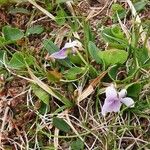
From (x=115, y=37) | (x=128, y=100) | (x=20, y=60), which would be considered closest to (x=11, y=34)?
(x=20, y=60)

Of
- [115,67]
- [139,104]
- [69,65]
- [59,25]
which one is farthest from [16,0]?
[139,104]

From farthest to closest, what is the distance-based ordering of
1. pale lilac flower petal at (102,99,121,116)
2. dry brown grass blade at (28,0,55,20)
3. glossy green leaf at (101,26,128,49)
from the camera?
dry brown grass blade at (28,0,55,20) → glossy green leaf at (101,26,128,49) → pale lilac flower petal at (102,99,121,116)

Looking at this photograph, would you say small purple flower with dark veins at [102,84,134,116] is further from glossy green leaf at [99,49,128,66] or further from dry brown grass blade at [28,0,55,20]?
dry brown grass blade at [28,0,55,20]

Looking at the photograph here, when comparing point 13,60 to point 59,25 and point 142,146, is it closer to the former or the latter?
point 59,25

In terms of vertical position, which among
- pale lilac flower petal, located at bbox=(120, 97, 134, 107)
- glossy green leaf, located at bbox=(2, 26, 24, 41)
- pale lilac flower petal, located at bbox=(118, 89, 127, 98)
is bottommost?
pale lilac flower petal, located at bbox=(120, 97, 134, 107)

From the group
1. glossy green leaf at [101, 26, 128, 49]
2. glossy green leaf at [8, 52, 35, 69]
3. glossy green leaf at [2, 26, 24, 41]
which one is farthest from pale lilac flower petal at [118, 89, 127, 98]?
glossy green leaf at [2, 26, 24, 41]

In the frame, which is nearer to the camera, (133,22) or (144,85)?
(144,85)

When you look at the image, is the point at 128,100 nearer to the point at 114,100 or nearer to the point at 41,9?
the point at 114,100
